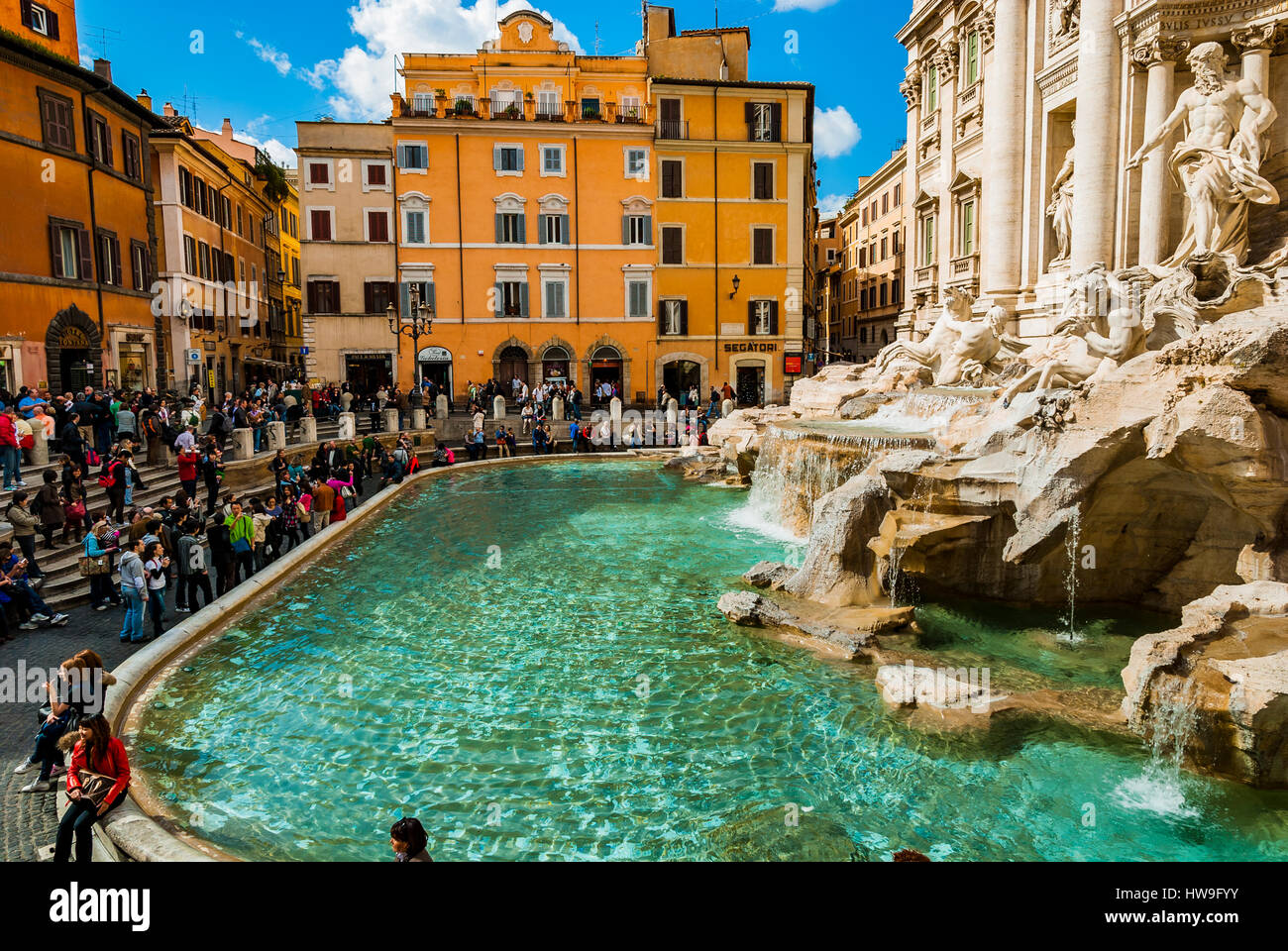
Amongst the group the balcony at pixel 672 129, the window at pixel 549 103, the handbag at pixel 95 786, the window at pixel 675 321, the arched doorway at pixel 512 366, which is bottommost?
the handbag at pixel 95 786

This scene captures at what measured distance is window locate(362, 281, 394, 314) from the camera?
123ft

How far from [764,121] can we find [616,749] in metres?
36.6

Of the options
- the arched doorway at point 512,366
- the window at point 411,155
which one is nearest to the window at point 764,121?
the arched doorway at point 512,366

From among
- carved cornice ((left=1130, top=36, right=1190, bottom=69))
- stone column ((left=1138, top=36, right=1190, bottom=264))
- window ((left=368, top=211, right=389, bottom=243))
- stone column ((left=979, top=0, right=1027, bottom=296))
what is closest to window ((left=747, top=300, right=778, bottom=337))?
window ((left=368, top=211, right=389, bottom=243))

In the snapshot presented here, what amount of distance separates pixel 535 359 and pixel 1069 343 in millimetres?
28698

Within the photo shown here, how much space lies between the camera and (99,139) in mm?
26641

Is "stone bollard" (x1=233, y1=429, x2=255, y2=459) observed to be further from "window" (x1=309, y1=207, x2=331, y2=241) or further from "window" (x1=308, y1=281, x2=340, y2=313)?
"window" (x1=309, y1=207, x2=331, y2=241)

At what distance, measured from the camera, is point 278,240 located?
52500mm

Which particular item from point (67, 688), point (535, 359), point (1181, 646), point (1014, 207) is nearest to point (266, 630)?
point (67, 688)

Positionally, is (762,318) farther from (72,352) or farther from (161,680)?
(161,680)

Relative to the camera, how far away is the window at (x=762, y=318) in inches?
1553

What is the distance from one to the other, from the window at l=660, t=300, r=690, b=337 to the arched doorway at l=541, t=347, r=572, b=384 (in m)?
4.68

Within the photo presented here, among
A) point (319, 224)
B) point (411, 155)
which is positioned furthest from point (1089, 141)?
point (319, 224)

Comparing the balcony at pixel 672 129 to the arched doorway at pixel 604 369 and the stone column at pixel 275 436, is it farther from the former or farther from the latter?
the stone column at pixel 275 436
